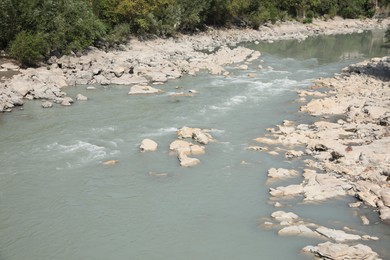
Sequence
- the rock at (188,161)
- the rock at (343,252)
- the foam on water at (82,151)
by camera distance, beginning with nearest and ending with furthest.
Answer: the rock at (343,252)
the rock at (188,161)
the foam on water at (82,151)

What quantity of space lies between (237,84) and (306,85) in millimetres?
4761

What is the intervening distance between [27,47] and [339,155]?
22.9 meters

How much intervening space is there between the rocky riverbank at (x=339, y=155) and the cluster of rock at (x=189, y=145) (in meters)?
2.68

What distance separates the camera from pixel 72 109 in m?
24.3

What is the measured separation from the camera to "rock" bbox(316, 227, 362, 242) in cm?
1233

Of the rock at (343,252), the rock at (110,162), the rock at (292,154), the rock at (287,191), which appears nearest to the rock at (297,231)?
the rock at (343,252)

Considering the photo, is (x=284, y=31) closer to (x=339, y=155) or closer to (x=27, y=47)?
(x=27, y=47)

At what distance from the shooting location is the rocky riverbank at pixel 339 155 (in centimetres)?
1288

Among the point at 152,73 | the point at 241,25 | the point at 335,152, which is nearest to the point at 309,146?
the point at 335,152

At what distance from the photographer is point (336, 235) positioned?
41.0 feet

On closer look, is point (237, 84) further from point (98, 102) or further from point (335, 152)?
point (335, 152)

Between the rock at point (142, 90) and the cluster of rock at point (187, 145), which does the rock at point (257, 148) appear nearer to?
the cluster of rock at point (187, 145)

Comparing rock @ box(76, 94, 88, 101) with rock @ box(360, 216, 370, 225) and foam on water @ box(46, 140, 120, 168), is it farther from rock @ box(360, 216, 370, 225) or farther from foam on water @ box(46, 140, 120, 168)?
rock @ box(360, 216, 370, 225)

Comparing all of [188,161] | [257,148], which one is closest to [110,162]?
[188,161]
